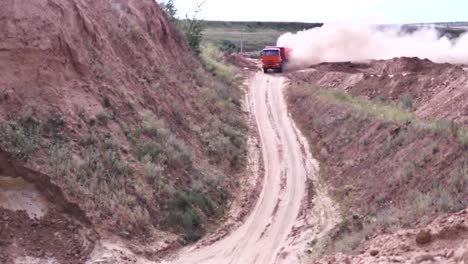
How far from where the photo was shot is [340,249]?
473 inches

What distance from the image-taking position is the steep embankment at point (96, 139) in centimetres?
1257

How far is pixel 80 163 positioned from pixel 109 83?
4.56 meters

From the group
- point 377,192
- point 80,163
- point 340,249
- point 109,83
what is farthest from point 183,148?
point 340,249

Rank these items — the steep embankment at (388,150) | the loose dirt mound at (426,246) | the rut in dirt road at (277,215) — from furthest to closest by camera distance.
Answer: the rut in dirt road at (277,215) → the steep embankment at (388,150) → the loose dirt mound at (426,246)

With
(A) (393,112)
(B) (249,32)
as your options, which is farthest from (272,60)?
(B) (249,32)

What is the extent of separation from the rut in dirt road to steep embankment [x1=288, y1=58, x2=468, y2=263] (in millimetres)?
607

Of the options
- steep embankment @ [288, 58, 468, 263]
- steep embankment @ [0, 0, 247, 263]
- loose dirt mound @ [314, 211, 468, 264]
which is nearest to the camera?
loose dirt mound @ [314, 211, 468, 264]

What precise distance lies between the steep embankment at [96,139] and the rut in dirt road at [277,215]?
920 millimetres

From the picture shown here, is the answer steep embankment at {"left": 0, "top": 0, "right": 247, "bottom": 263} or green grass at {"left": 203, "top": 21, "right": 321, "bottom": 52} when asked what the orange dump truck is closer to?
steep embankment at {"left": 0, "top": 0, "right": 247, "bottom": 263}

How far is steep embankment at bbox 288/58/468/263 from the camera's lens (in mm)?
12266

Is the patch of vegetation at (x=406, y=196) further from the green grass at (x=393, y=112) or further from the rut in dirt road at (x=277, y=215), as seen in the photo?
the rut in dirt road at (x=277, y=215)

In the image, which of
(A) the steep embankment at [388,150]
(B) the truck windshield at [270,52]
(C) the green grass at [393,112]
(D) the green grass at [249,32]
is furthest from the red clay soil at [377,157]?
(D) the green grass at [249,32]

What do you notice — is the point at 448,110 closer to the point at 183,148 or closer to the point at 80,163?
the point at 183,148

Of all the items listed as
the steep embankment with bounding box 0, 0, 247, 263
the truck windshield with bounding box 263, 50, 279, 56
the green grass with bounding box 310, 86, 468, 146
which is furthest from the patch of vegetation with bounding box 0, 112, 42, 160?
the truck windshield with bounding box 263, 50, 279, 56
